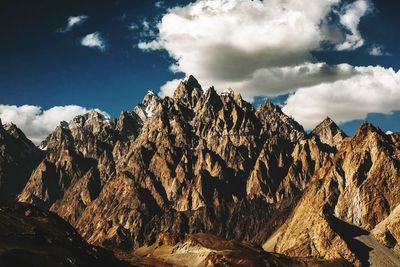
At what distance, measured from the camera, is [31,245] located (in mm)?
182250

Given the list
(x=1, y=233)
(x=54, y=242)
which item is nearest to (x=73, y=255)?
(x=54, y=242)

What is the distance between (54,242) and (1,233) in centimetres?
2135

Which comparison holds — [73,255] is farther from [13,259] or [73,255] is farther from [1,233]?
[13,259]

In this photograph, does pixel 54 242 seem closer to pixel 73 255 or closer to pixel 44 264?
pixel 73 255

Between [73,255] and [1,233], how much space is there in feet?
77.1

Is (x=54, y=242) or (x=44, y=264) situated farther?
(x=54, y=242)

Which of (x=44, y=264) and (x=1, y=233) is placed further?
(x=1, y=233)

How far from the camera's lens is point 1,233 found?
597 ft

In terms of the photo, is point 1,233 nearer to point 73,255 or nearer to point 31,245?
point 31,245

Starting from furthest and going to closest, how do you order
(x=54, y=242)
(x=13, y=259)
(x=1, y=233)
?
1. (x=54, y=242)
2. (x=1, y=233)
3. (x=13, y=259)

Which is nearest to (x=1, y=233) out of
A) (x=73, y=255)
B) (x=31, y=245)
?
(x=31, y=245)

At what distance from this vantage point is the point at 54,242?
198625 millimetres

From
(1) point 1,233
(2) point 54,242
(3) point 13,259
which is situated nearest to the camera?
(3) point 13,259

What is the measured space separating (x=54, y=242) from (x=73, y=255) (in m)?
10.9
